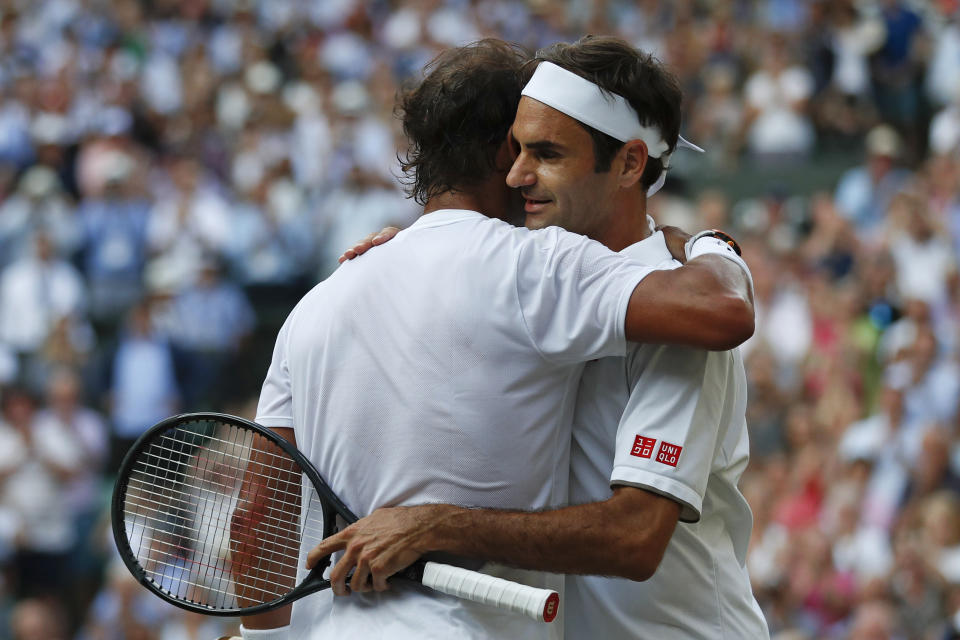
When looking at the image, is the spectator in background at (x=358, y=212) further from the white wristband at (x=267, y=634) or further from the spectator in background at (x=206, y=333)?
the white wristband at (x=267, y=634)

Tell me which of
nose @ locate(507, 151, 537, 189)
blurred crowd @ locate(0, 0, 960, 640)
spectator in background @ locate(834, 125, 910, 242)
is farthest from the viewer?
spectator in background @ locate(834, 125, 910, 242)

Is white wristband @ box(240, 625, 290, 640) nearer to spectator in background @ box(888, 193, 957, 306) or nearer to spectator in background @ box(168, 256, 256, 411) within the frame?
spectator in background @ box(888, 193, 957, 306)

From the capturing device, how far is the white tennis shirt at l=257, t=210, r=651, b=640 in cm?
269

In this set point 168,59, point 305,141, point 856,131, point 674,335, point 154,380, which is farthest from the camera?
point 168,59

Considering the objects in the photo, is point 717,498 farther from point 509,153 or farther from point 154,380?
point 154,380

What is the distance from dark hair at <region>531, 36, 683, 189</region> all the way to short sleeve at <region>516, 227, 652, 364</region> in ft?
1.16

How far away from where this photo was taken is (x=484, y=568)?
2.77 metres

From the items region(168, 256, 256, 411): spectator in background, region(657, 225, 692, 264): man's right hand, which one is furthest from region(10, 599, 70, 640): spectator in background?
region(657, 225, 692, 264): man's right hand

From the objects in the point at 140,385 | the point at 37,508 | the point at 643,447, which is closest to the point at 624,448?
the point at 643,447

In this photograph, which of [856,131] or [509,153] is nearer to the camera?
[509,153]

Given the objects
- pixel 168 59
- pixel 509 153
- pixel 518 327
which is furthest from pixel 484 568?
pixel 168 59

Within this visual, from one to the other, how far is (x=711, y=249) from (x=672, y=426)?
0.39 metres

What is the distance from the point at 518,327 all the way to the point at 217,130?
10.2 meters

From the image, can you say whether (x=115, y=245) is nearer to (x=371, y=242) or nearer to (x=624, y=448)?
(x=371, y=242)
